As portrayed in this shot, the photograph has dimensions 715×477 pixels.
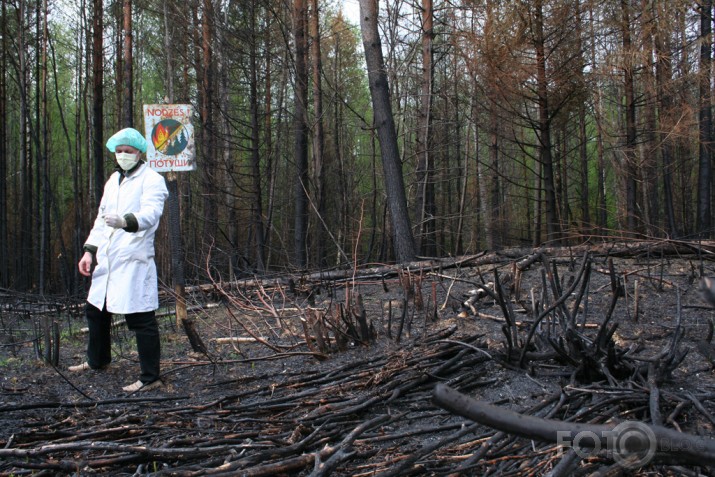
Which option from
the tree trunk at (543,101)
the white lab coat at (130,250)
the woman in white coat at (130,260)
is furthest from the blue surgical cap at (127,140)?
the tree trunk at (543,101)

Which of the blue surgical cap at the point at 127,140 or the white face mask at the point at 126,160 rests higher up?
the blue surgical cap at the point at 127,140

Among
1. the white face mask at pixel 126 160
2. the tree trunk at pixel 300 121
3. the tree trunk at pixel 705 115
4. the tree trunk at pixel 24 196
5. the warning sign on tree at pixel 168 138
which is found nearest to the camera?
the white face mask at pixel 126 160

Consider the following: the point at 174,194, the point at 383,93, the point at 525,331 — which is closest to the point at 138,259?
the point at 174,194

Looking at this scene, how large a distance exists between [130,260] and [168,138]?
2131 mm

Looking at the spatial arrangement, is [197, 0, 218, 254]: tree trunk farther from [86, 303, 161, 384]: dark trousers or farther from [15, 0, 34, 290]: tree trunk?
[86, 303, 161, 384]: dark trousers

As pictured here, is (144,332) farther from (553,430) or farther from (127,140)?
(553,430)

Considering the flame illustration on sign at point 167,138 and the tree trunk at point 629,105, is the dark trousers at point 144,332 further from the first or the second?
the tree trunk at point 629,105

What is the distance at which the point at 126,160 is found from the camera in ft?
15.0

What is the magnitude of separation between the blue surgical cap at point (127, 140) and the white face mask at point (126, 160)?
0.24ft

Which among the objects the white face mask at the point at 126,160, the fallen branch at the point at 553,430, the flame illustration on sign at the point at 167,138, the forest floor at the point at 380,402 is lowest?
the forest floor at the point at 380,402

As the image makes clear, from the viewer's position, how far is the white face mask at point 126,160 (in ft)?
14.9

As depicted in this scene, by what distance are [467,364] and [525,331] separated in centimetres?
85

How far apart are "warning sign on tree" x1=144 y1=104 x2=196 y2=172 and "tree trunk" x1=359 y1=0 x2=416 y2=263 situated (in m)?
3.98

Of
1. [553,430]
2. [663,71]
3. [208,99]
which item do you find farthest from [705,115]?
[553,430]
